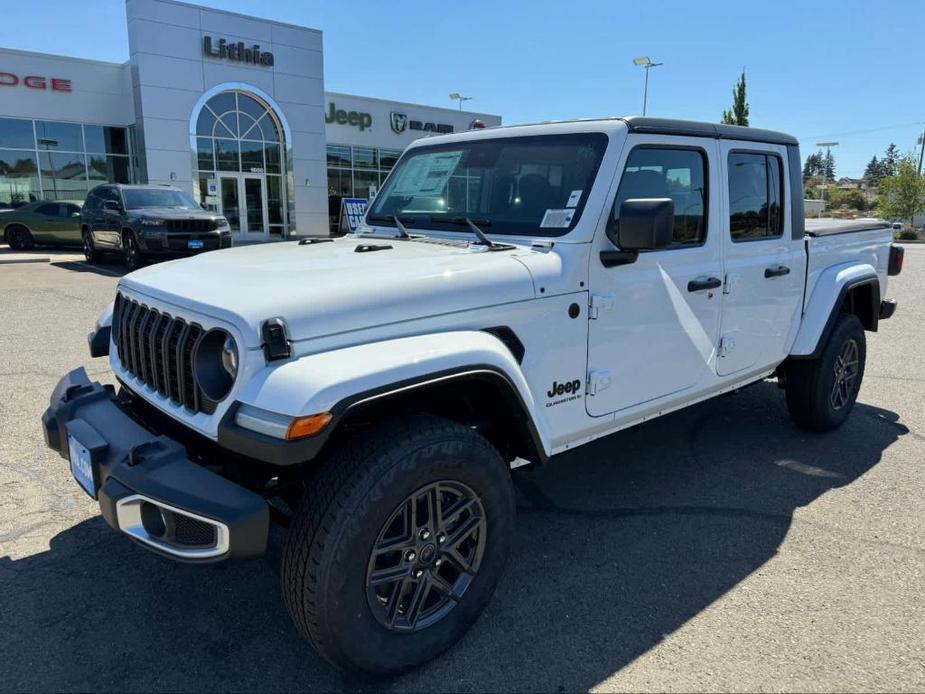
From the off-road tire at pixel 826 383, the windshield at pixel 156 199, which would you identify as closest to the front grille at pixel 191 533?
the off-road tire at pixel 826 383

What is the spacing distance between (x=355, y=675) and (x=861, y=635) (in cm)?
197

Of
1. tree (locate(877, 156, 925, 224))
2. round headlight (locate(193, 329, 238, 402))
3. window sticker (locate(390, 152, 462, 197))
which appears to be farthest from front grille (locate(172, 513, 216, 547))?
tree (locate(877, 156, 925, 224))

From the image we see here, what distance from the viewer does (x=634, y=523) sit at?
3.58 metres

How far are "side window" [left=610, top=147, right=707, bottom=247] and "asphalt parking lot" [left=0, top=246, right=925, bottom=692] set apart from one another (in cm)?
152

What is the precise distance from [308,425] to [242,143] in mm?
24705

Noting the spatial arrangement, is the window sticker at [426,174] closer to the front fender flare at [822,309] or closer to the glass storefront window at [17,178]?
the front fender flare at [822,309]

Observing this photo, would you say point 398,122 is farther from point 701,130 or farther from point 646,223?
point 646,223

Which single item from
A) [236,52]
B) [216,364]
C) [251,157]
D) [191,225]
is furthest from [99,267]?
[216,364]

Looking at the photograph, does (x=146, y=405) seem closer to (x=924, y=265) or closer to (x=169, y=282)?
(x=169, y=282)

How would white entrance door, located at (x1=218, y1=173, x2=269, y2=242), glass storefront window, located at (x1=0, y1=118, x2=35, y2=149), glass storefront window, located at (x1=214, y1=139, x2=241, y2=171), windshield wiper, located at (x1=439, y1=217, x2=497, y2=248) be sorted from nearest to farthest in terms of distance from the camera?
windshield wiper, located at (x1=439, y1=217, x2=497, y2=248) → glass storefront window, located at (x1=0, y1=118, x2=35, y2=149) → glass storefront window, located at (x1=214, y1=139, x2=241, y2=171) → white entrance door, located at (x1=218, y1=173, x2=269, y2=242)

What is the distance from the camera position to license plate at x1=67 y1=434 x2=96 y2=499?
2.43 m

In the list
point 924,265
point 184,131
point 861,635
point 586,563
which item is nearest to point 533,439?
point 586,563

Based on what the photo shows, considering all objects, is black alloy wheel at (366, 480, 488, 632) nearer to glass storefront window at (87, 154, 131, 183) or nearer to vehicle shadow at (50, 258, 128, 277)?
vehicle shadow at (50, 258, 128, 277)

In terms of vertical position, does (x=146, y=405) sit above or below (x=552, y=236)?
below
